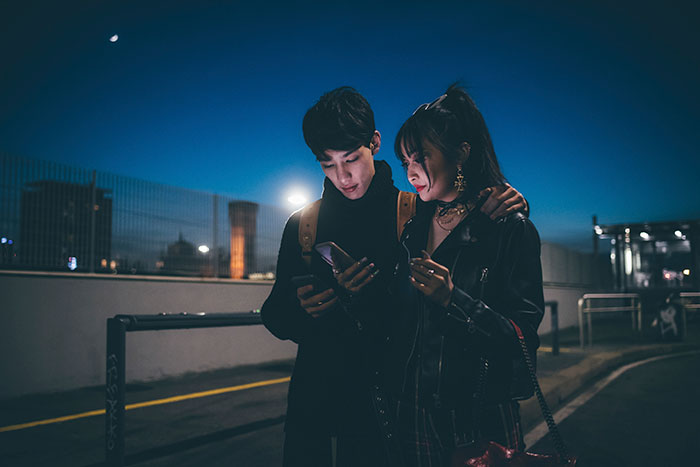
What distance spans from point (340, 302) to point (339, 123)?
553 mm

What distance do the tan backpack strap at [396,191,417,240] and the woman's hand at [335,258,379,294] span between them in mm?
291

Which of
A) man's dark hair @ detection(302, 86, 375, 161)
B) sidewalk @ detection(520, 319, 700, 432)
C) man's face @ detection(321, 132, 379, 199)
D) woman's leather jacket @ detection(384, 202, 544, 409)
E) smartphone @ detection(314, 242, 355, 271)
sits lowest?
sidewalk @ detection(520, 319, 700, 432)

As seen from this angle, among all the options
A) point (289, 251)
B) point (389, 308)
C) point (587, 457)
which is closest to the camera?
point (389, 308)

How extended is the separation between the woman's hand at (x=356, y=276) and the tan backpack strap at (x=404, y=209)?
29 cm

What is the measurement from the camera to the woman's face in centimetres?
142

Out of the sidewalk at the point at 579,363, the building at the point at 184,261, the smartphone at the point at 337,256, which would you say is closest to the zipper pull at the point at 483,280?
the smartphone at the point at 337,256

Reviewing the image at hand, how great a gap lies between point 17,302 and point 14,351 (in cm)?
61

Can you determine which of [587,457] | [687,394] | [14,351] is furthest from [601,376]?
[14,351]

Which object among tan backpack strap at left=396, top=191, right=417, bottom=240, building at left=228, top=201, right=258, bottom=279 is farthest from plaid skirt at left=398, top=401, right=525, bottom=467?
building at left=228, top=201, right=258, bottom=279

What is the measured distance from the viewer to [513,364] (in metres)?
1.32

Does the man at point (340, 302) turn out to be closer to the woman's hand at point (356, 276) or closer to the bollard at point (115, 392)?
the woman's hand at point (356, 276)

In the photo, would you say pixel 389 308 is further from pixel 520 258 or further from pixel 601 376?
pixel 601 376

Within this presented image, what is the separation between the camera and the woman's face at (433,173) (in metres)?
1.42

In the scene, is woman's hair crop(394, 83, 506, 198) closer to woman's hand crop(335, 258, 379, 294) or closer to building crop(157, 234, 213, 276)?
woman's hand crop(335, 258, 379, 294)
